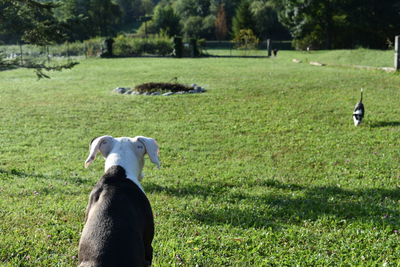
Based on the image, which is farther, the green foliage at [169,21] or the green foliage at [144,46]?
the green foliage at [169,21]

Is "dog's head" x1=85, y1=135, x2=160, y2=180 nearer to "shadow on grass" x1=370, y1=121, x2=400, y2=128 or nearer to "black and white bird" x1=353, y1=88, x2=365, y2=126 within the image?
"black and white bird" x1=353, y1=88, x2=365, y2=126

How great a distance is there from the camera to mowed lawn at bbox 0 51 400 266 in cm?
469

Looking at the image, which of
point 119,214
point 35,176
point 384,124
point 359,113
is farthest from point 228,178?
point 384,124

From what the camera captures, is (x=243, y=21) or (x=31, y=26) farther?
(x=243, y=21)

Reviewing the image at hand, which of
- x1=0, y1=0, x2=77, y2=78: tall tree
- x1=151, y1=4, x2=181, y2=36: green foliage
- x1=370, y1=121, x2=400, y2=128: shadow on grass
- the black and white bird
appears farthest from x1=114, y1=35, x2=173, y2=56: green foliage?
x1=0, y1=0, x2=77, y2=78: tall tree

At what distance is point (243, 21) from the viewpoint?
67688mm

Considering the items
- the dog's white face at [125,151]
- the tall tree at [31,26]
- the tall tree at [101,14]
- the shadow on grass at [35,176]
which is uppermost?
the tall tree at [101,14]

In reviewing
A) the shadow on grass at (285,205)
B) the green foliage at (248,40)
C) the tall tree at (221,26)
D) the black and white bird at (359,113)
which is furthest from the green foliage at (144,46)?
the shadow on grass at (285,205)

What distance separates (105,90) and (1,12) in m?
12.1

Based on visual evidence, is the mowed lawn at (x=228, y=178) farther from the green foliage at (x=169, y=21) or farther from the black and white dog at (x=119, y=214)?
the green foliage at (x=169, y=21)

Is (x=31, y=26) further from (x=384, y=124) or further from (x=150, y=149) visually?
(x=384, y=124)

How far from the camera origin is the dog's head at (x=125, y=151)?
147 inches

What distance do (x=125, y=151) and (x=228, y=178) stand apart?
3714 mm

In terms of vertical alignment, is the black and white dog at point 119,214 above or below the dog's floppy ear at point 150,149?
below
